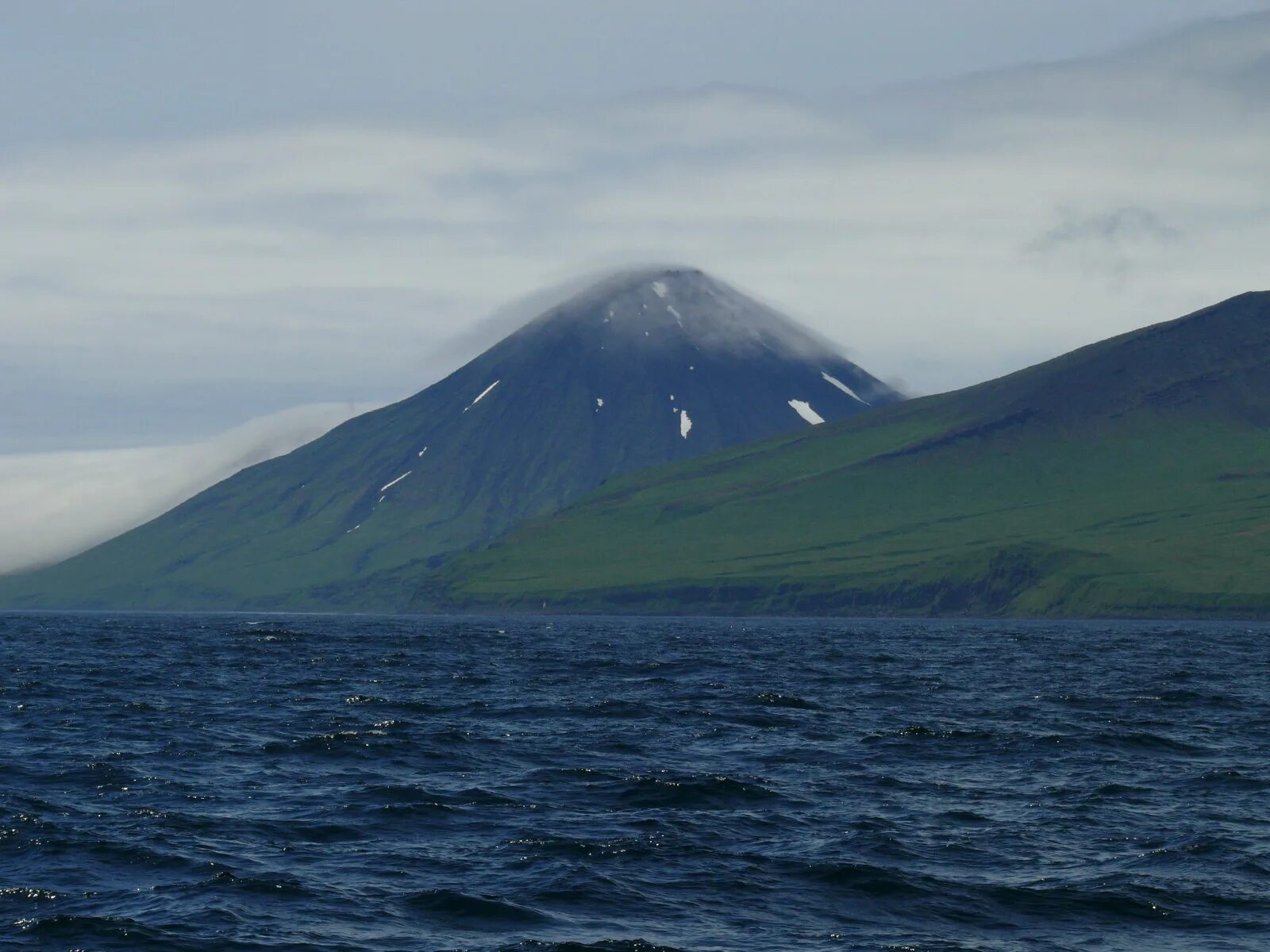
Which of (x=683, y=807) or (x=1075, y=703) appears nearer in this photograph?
(x=683, y=807)

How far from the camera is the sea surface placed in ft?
95.0

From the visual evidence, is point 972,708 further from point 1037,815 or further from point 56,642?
point 56,642

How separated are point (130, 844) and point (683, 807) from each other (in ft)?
44.4

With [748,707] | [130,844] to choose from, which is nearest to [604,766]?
[130,844]

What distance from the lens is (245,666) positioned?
99125 millimetres

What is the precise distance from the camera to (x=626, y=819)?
1545 inches

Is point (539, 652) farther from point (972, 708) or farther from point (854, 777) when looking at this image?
point (854, 777)

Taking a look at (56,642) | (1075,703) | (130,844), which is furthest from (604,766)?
(56,642)

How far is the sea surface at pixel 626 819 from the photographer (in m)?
29.0

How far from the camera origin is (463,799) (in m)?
41.9

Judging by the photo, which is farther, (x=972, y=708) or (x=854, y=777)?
(x=972, y=708)

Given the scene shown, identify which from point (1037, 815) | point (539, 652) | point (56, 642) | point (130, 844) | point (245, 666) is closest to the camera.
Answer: point (130, 844)

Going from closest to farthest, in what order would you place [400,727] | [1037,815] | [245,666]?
[1037,815], [400,727], [245,666]

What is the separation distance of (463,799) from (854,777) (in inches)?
471
